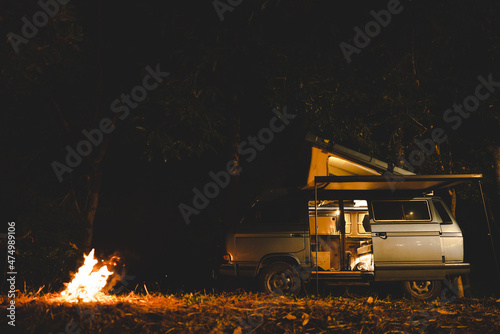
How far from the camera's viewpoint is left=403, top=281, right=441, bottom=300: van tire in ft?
28.1

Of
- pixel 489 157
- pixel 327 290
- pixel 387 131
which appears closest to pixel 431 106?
pixel 387 131

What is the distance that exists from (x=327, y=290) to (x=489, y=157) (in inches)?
188

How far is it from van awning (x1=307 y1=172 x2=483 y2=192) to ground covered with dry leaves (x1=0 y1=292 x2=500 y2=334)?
6.85 feet

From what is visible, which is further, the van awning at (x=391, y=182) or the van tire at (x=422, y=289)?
the van tire at (x=422, y=289)

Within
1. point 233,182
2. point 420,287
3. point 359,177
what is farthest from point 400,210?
point 233,182

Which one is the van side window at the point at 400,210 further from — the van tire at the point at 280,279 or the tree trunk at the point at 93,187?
the tree trunk at the point at 93,187

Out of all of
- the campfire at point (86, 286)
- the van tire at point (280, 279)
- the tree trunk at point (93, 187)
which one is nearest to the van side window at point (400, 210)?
the van tire at point (280, 279)

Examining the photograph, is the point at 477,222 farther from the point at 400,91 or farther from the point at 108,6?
the point at 108,6

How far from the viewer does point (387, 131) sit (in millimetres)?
10883

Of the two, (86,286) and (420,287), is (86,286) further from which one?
(420,287)

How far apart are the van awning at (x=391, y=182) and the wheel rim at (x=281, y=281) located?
1.67m

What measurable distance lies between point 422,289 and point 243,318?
459cm

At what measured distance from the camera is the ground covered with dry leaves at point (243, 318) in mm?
5336

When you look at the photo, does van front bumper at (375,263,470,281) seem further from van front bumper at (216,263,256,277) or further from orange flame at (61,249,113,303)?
orange flame at (61,249,113,303)
